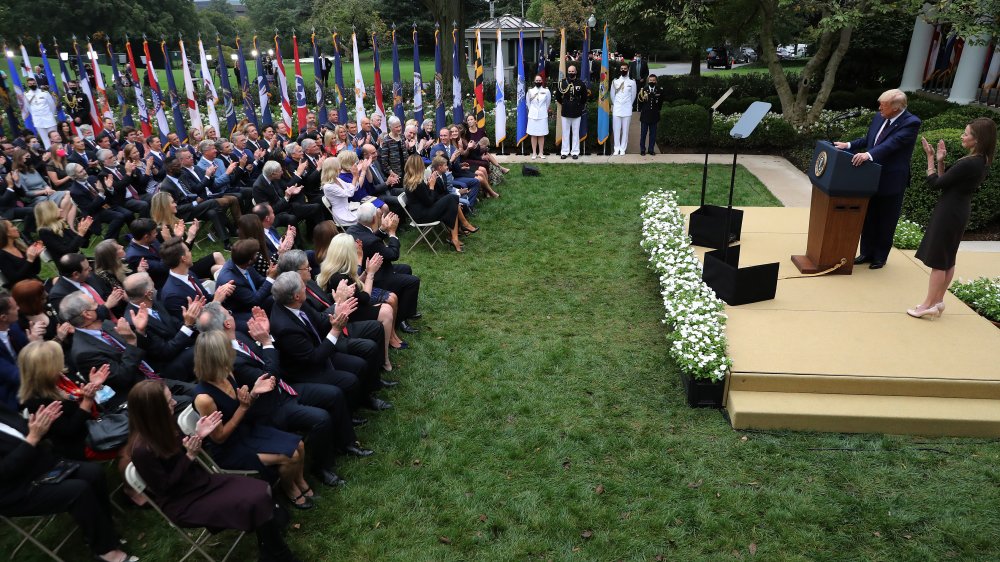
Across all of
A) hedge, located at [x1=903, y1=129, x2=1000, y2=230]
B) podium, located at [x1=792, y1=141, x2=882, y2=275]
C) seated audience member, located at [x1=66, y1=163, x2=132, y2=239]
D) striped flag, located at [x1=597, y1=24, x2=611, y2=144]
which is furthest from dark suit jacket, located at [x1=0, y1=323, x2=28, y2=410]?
striped flag, located at [x1=597, y1=24, x2=611, y2=144]

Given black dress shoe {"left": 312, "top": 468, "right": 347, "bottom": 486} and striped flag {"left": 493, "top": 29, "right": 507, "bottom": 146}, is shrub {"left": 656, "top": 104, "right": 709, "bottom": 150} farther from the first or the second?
black dress shoe {"left": 312, "top": 468, "right": 347, "bottom": 486}

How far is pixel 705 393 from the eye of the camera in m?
5.66

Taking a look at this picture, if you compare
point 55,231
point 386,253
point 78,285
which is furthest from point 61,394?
point 55,231

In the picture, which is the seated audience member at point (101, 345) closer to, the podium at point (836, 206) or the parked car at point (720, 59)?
the podium at point (836, 206)

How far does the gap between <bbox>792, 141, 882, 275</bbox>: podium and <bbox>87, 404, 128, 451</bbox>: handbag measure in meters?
6.93

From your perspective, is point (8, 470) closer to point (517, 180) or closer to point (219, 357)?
point (219, 357)

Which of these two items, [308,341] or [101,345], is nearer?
[101,345]

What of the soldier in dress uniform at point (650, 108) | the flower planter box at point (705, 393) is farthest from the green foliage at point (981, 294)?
the soldier in dress uniform at point (650, 108)

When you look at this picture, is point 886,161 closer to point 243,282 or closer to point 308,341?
point 308,341

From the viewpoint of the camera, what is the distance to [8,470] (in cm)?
363

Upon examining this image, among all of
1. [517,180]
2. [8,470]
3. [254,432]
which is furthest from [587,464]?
[517,180]

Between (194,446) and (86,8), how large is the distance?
51.1 meters

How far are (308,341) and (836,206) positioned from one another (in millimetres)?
5696

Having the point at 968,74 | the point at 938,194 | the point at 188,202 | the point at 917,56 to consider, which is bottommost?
the point at 188,202
